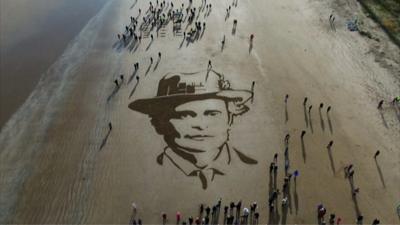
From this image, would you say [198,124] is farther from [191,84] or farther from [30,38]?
Answer: [30,38]

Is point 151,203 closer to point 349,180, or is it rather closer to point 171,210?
point 171,210

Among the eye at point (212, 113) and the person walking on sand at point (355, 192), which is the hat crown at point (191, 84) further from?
the person walking on sand at point (355, 192)

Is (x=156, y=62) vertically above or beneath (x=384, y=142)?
above

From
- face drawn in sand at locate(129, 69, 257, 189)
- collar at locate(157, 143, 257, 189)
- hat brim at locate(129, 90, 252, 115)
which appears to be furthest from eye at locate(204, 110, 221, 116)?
collar at locate(157, 143, 257, 189)

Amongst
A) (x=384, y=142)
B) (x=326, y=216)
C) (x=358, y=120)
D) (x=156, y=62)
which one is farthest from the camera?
(x=156, y=62)

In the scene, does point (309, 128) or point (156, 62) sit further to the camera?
point (156, 62)

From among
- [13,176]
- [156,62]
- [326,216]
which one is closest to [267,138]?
[326,216]

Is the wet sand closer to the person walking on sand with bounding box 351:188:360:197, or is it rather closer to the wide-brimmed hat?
the wide-brimmed hat
